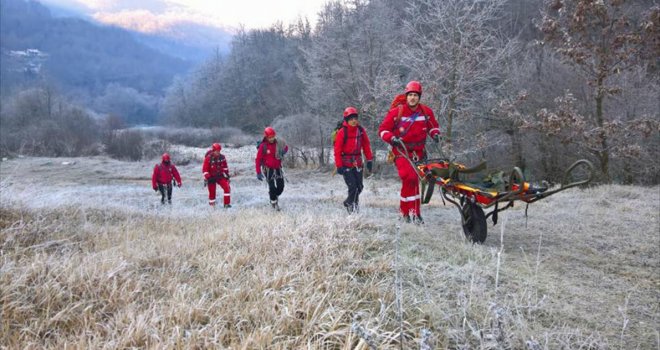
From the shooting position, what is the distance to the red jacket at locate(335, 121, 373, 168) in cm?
796

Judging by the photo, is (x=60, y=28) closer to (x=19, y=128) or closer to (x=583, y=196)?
(x=19, y=128)

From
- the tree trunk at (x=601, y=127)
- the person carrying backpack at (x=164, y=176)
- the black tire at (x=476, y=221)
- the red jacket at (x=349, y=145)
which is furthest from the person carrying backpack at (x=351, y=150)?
the tree trunk at (x=601, y=127)

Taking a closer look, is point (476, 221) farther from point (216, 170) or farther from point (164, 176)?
point (164, 176)

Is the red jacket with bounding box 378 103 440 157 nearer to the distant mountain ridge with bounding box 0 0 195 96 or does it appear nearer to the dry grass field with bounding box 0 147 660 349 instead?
the dry grass field with bounding box 0 147 660 349

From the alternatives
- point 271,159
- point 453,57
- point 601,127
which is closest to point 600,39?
point 601,127

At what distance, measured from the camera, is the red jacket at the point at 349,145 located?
7.96 meters

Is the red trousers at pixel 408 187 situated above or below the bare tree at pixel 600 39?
below

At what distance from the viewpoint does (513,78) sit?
19141 mm

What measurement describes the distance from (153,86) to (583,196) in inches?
6692

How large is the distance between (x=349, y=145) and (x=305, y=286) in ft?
16.9

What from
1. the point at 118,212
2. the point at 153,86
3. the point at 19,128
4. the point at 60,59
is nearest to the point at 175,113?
the point at 19,128

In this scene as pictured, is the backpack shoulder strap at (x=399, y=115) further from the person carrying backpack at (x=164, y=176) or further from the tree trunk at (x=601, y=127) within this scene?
the person carrying backpack at (x=164, y=176)

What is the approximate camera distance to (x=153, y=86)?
526ft

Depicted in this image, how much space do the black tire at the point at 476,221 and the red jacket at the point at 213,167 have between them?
8189 mm
